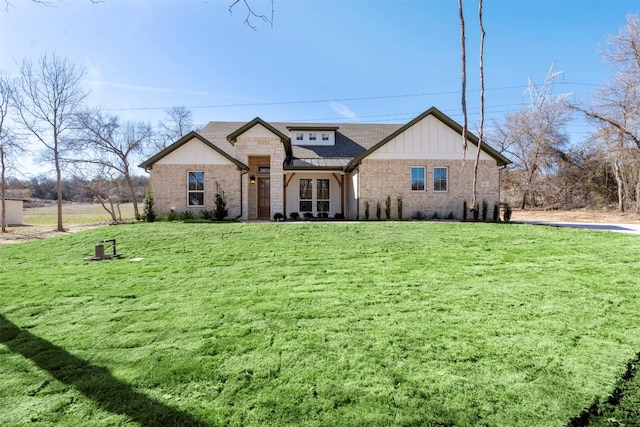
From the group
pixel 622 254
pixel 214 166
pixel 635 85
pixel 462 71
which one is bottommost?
pixel 622 254

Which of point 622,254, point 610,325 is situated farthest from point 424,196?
point 610,325

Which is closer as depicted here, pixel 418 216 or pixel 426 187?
pixel 418 216

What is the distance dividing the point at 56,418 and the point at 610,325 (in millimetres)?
5423

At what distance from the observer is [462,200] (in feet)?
50.3

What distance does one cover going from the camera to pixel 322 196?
58.4 ft

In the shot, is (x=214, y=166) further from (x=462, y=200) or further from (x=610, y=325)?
(x=610, y=325)

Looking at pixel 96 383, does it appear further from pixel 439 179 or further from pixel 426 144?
pixel 439 179

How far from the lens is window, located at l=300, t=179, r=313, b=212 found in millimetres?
17641

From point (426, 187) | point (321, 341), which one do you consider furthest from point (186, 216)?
point (321, 341)

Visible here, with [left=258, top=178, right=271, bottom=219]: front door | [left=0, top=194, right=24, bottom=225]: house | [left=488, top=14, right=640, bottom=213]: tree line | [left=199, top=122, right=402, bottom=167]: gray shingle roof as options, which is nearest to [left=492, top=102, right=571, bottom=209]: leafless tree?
[left=488, top=14, right=640, bottom=213]: tree line

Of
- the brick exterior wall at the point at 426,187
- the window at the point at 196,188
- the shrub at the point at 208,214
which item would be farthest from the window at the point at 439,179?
the window at the point at 196,188

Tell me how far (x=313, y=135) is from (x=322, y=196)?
4.88m

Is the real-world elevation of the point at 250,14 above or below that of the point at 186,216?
above

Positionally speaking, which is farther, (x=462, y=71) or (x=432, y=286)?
(x=462, y=71)
